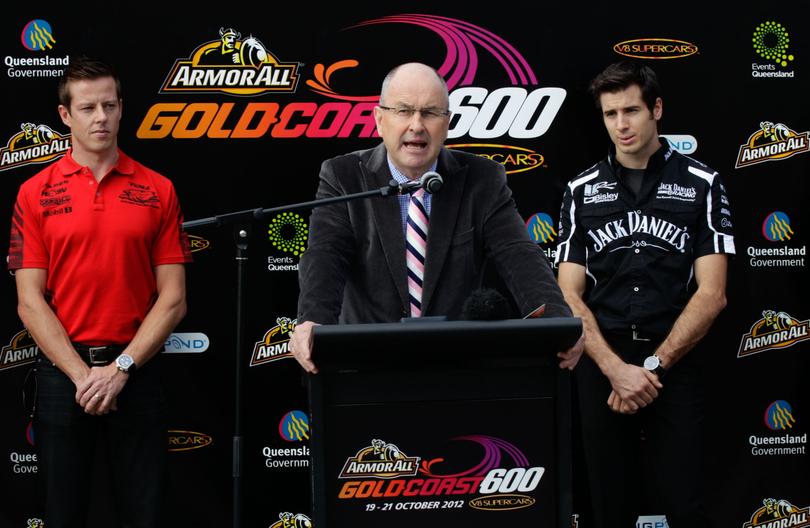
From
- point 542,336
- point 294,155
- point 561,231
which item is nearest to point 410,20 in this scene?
point 294,155

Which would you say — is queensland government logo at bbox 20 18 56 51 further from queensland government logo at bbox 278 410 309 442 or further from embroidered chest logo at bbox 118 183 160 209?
queensland government logo at bbox 278 410 309 442

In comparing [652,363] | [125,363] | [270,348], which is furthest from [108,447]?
[652,363]

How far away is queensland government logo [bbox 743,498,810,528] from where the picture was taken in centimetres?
479

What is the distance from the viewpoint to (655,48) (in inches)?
183

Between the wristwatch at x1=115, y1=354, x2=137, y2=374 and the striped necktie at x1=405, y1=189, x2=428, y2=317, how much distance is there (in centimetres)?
148

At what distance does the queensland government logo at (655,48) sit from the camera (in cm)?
464

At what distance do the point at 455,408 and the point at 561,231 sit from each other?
238 cm

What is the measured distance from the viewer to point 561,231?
14.3 ft

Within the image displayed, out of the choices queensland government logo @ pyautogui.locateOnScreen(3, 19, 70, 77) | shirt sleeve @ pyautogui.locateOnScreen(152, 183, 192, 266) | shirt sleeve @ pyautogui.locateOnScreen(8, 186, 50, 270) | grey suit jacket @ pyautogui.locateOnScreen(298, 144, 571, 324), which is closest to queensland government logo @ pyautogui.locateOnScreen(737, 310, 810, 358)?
grey suit jacket @ pyautogui.locateOnScreen(298, 144, 571, 324)

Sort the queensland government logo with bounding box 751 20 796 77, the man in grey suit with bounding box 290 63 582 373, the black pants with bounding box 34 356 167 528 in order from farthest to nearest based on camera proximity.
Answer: the queensland government logo with bounding box 751 20 796 77
the black pants with bounding box 34 356 167 528
the man in grey suit with bounding box 290 63 582 373

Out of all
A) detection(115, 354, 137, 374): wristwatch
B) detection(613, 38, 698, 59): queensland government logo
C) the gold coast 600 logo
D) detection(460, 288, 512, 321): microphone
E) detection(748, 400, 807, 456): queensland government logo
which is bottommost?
detection(748, 400, 807, 456): queensland government logo

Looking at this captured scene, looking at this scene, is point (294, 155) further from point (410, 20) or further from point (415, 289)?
point (415, 289)

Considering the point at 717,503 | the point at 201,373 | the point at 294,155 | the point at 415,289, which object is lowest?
the point at 717,503

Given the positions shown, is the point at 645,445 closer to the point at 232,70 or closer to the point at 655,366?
the point at 655,366
